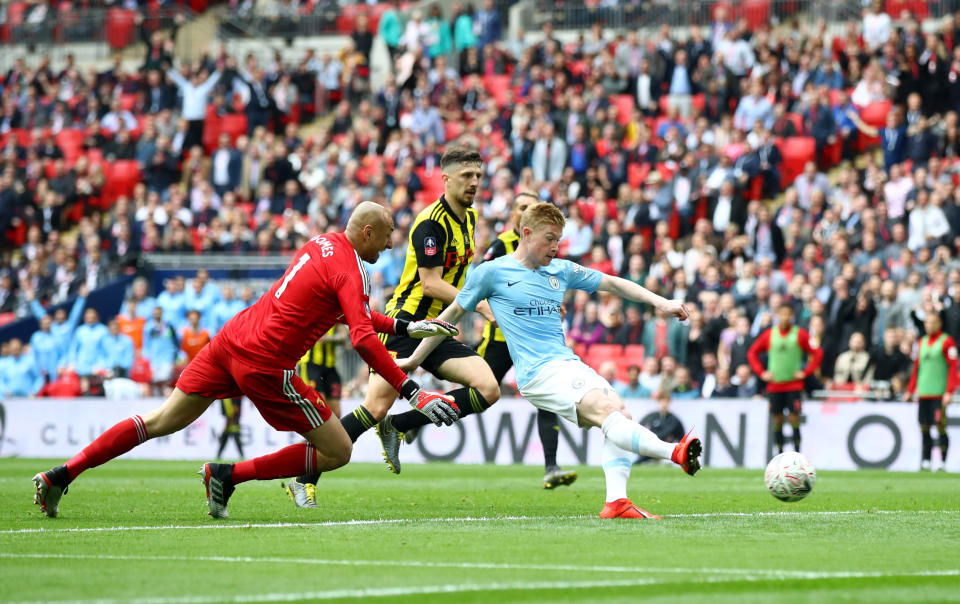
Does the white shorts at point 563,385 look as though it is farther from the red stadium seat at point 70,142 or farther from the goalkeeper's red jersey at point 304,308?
the red stadium seat at point 70,142

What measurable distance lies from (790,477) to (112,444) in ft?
14.6

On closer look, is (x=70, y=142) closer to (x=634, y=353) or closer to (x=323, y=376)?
(x=634, y=353)

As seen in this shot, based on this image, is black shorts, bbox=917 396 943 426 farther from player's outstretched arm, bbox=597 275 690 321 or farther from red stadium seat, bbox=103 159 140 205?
red stadium seat, bbox=103 159 140 205

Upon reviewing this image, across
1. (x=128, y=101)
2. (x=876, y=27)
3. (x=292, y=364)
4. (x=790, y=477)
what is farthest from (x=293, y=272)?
(x=128, y=101)

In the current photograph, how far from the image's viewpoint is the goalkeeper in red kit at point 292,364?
29.5ft

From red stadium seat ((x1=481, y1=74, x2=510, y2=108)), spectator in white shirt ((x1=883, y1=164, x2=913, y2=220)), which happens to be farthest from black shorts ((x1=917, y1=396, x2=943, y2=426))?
red stadium seat ((x1=481, y1=74, x2=510, y2=108))

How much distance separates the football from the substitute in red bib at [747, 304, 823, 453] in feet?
31.4

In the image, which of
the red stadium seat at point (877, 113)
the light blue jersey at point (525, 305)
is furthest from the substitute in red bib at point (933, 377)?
the light blue jersey at point (525, 305)

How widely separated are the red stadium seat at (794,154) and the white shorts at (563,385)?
599 inches

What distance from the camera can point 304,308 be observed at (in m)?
9.16

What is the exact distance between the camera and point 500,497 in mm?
12273

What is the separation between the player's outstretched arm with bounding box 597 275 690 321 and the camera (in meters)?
9.56

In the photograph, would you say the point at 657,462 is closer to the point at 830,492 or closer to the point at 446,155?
the point at 830,492

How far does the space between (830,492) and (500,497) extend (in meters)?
3.08
